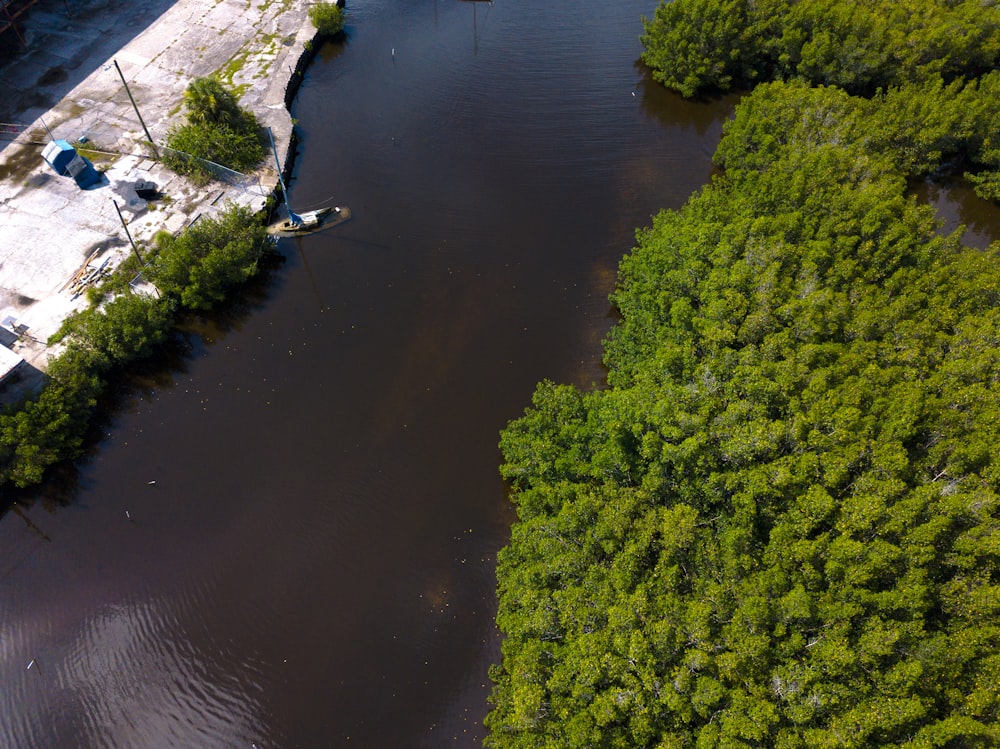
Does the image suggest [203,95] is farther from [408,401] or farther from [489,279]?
[408,401]

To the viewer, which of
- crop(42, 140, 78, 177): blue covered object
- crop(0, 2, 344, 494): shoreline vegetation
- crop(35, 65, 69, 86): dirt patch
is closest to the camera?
crop(0, 2, 344, 494): shoreline vegetation

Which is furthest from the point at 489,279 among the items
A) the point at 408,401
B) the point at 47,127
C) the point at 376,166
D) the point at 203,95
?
the point at 47,127

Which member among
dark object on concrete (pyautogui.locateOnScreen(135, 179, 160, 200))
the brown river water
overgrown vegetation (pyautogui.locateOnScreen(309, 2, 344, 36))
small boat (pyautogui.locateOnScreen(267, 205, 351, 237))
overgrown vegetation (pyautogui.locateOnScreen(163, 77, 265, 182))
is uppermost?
overgrown vegetation (pyautogui.locateOnScreen(309, 2, 344, 36))

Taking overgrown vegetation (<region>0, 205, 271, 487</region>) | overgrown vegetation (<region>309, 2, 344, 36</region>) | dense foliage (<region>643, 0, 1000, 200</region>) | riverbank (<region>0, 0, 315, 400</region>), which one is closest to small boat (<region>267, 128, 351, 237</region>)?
overgrown vegetation (<region>0, 205, 271, 487</region>)

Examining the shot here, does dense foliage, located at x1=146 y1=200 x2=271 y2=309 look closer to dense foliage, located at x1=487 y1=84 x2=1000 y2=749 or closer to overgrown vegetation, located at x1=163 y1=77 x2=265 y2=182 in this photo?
overgrown vegetation, located at x1=163 y1=77 x2=265 y2=182

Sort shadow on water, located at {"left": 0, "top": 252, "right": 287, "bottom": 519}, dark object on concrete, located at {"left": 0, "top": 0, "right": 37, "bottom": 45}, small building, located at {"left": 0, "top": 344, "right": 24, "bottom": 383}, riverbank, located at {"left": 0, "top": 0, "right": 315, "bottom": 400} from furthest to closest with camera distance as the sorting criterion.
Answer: dark object on concrete, located at {"left": 0, "top": 0, "right": 37, "bottom": 45}, riverbank, located at {"left": 0, "top": 0, "right": 315, "bottom": 400}, shadow on water, located at {"left": 0, "top": 252, "right": 287, "bottom": 519}, small building, located at {"left": 0, "top": 344, "right": 24, "bottom": 383}

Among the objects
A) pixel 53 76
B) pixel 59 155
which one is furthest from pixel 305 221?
pixel 53 76
